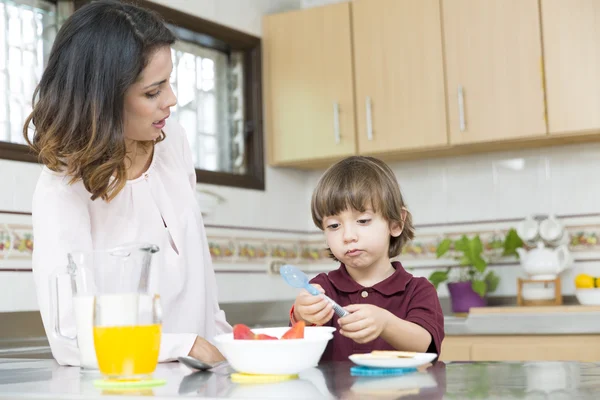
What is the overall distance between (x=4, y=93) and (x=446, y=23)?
1.83 m

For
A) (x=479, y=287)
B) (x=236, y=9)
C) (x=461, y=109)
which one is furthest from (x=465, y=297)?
(x=236, y=9)

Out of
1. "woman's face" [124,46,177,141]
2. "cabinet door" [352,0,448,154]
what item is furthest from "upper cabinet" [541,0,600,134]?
"woman's face" [124,46,177,141]

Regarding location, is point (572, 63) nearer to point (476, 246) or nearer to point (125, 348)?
point (476, 246)

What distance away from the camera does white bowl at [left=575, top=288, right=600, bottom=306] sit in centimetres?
318

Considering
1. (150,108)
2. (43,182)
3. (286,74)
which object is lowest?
(43,182)

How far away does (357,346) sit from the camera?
1.62 m

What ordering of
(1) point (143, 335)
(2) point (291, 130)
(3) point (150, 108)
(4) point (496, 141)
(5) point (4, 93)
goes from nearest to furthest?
(1) point (143, 335)
(3) point (150, 108)
(5) point (4, 93)
(4) point (496, 141)
(2) point (291, 130)

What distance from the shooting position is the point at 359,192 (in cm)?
165

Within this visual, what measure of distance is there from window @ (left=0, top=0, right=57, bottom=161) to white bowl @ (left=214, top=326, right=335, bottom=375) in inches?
76.0

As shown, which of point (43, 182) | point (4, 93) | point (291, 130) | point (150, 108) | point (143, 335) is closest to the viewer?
point (143, 335)

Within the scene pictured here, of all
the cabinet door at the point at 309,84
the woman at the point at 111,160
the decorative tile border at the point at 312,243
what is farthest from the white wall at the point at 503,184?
the woman at the point at 111,160

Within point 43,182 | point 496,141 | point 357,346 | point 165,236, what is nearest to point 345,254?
point 357,346

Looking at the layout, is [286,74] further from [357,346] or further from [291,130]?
[357,346]

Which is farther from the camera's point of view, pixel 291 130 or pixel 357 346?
pixel 291 130
